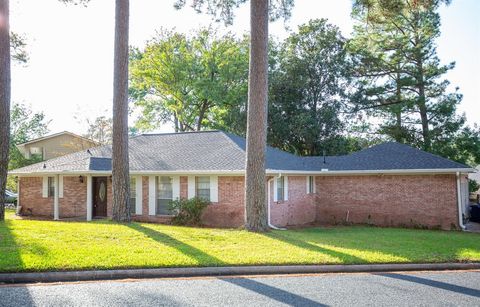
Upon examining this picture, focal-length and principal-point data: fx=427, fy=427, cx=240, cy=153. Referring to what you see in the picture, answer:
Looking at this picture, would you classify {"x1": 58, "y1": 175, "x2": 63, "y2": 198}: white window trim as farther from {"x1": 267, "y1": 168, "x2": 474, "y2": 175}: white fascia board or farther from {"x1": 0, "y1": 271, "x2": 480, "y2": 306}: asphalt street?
{"x1": 0, "y1": 271, "x2": 480, "y2": 306}: asphalt street

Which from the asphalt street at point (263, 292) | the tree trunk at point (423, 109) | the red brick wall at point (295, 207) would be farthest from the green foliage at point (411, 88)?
the asphalt street at point (263, 292)

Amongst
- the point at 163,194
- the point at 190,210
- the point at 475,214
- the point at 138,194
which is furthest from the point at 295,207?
the point at 475,214

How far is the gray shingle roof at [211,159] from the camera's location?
17953 millimetres

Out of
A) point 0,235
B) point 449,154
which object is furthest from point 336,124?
point 0,235

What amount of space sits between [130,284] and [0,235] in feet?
17.8

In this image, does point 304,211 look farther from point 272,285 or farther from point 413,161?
point 272,285

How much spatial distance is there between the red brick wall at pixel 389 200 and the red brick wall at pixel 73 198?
440 inches

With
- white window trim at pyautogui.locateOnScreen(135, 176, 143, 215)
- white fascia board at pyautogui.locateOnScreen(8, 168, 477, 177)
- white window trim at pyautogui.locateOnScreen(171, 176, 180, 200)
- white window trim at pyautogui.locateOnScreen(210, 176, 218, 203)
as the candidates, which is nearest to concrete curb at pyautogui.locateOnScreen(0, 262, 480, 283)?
white fascia board at pyautogui.locateOnScreen(8, 168, 477, 177)

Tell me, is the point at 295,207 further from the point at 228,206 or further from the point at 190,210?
the point at 190,210

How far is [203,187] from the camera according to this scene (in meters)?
17.7

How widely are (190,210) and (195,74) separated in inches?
805

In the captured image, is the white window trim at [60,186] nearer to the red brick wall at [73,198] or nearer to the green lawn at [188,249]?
the red brick wall at [73,198]

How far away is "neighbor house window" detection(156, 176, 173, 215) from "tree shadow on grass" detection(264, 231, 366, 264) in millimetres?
6483

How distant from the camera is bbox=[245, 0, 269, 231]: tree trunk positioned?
1338 centimetres
